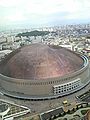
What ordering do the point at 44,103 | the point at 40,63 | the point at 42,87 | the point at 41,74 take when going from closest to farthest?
1. the point at 44,103
2. the point at 42,87
3. the point at 41,74
4. the point at 40,63

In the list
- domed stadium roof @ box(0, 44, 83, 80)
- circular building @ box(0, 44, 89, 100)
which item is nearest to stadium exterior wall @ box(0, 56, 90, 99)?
circular building @ box(0, 44, 89, 100)

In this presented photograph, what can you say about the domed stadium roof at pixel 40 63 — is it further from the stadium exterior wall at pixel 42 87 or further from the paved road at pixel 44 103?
the paved road at pixel 44 103

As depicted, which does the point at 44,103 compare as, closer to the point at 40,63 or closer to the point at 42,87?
the point at 42,87

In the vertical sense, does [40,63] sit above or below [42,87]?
above

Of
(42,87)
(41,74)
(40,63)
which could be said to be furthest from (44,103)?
(40,63)

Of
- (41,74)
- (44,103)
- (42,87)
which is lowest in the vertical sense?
(44,103)

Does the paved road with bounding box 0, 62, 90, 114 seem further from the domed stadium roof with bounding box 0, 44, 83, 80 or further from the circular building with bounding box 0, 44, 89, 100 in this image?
the domed stadium roof with bounding box 0, 44, 83, 80

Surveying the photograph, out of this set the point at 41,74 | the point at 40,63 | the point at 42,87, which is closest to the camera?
the point at 42,87

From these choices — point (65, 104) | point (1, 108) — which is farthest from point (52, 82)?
point (1, 108)

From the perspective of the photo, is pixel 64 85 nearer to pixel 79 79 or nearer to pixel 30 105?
pixel 79 79
